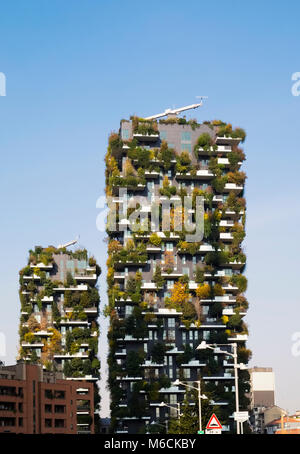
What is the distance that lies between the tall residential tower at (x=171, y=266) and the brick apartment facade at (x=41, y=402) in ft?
71.2

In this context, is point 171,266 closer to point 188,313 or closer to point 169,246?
point 169,246

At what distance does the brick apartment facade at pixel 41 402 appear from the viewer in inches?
5714

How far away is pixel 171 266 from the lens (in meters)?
137

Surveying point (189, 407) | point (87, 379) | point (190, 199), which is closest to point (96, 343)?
point (87, 379)

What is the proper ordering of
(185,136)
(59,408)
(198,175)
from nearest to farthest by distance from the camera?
(198,175), (185,136), (59,408)

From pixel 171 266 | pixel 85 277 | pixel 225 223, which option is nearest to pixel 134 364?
pixel 171 266

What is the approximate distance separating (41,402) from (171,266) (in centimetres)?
3637

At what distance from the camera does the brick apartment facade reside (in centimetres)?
14512

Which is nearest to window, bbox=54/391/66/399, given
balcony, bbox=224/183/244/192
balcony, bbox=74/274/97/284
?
balcony, bbox=74/274/97/284

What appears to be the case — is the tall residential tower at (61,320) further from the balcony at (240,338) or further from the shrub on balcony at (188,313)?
the balcony at (240,338)

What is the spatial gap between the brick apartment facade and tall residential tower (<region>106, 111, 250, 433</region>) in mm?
21705
